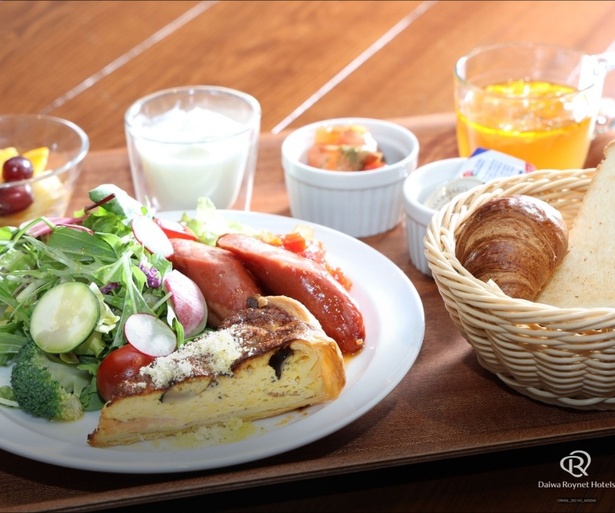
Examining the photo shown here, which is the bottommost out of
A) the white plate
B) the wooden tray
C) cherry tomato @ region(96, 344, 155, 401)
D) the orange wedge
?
the wooden tray

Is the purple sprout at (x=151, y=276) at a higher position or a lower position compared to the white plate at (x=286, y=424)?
higher

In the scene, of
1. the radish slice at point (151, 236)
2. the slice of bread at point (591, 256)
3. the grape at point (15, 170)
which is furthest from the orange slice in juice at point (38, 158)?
the slice of bread at point (591, 256)

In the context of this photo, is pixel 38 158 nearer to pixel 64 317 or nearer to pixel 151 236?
pixel 151 236

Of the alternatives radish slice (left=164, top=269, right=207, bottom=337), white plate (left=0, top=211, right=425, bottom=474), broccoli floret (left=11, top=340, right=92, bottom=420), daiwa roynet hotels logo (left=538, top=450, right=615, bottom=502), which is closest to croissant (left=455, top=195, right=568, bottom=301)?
white plate (left=0, top=211, right=425, bottom=474)

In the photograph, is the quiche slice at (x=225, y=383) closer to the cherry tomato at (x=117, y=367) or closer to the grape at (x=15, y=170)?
the cherry tomato at (x=117, y=367)

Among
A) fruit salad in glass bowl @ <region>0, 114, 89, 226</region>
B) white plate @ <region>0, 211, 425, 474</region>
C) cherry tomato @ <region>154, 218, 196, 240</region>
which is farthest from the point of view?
fruit salad in glass bowl @ <region>0, 114, 89, 226</region>

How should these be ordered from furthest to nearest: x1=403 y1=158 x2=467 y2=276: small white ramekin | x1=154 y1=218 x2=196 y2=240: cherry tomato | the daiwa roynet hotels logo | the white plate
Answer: x1=403 y1=158 x2=467 y2=276: small white ramekin, x1=154 y1=218 x2=196 y2=240: cherry tomato, the daiwa roynet hotels logo, the white plate

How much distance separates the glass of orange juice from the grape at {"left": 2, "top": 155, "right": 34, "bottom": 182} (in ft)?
3.95

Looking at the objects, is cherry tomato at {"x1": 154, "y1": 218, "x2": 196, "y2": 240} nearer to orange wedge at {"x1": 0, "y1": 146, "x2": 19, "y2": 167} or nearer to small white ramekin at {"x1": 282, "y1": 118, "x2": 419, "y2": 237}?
small white ramekin at {"x1": 282, "y1": 118, "x2": 419, "y2": 237}

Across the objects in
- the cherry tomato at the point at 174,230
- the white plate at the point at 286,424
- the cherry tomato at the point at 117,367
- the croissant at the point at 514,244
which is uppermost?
the croissant at the point at 514,244

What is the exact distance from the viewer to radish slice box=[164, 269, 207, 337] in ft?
5.83

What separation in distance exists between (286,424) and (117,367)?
344 mm

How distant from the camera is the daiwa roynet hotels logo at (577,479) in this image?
1556mm

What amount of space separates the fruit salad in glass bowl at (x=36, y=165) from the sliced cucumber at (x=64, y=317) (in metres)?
0.58
